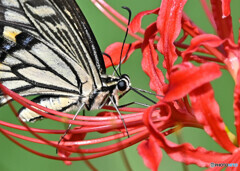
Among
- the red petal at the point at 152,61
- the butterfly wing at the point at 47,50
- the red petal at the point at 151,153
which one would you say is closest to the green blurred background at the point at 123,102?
the butterfly wing at the point at 47,50

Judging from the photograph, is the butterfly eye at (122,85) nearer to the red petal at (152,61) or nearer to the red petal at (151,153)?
the red petal at (152,61)

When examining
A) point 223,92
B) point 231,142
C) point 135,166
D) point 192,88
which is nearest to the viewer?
point 192,88

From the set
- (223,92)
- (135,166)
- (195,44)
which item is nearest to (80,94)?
(195,44)

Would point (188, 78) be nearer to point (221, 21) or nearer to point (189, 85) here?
Answer: point (189, 85)


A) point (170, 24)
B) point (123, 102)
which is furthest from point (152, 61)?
point (123, 102)

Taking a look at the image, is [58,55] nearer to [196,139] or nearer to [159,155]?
[159,155]

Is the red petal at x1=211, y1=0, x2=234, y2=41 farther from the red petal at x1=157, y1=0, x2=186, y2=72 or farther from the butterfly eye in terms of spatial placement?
the butterfly eye
